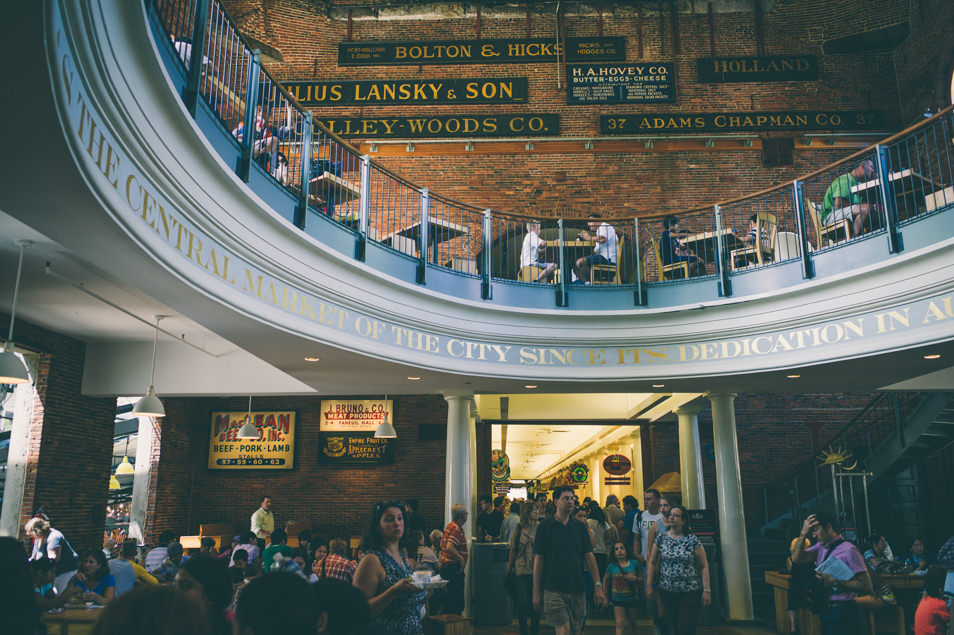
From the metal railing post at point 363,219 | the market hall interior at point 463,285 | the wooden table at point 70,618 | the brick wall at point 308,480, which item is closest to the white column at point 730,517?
the market hall interior at point 463,285

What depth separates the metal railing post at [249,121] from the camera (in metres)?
5.82

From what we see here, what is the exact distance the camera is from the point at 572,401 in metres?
13.7

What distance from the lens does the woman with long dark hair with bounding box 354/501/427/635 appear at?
3.41m

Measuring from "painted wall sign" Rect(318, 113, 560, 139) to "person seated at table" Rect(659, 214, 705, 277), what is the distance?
4415 millimetres

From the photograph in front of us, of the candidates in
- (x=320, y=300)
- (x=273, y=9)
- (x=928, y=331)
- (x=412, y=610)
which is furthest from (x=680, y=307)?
(x=273, y=9)

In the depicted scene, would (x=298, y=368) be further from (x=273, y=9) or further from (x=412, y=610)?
(x=273, y=9)

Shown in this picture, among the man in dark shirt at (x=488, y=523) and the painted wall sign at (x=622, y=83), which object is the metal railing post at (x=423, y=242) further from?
the painted wall sign at (x=622, y=83)

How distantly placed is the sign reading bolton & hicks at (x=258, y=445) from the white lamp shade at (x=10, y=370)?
24.8 feet

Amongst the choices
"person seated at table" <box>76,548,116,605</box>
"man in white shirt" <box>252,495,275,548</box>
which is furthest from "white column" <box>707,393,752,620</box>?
"person seated at table" <box>76,548,116,605</box>

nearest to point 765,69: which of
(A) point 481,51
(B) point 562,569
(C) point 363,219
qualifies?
(A) point 481,51

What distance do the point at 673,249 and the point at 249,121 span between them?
6236 mm

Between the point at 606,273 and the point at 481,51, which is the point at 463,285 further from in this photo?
the point at 481,51

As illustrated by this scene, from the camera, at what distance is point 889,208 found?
729 cm

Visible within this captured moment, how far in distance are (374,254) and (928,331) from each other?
5692 millimetres
